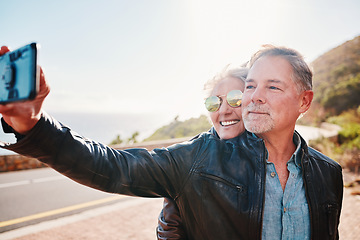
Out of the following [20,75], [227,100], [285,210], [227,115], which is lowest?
[285,210]

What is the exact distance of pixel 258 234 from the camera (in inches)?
51.6

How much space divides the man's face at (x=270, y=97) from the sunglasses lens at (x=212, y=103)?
0.47 m

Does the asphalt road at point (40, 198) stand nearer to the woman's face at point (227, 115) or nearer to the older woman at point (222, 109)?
the older woman at point (222, 109)

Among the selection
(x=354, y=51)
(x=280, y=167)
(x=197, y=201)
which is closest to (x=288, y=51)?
(x=280, y=167)

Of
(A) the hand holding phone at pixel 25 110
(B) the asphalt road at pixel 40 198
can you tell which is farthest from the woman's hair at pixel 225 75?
(B) the asphalt road at pixel 40 198

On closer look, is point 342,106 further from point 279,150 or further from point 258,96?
point 258,96

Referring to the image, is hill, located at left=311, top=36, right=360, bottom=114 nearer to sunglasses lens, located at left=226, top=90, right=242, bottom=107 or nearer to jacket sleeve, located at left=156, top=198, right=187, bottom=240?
sunglasses lens, located at left=226, top=90, right=242, bottom=107

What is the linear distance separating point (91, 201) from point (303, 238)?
16.3 feet

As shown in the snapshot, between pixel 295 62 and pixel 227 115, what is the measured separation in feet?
2.05

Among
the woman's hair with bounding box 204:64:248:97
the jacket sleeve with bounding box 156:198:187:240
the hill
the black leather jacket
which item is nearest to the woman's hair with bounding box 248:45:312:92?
the woman's hair with bounding box 204:64:248:97

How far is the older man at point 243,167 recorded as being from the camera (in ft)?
3.45

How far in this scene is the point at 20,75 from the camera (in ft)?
2.36

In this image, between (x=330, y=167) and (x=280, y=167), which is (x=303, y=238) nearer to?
(x=280, y=167)

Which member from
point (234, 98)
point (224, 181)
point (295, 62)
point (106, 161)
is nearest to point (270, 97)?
point (295, 62)
